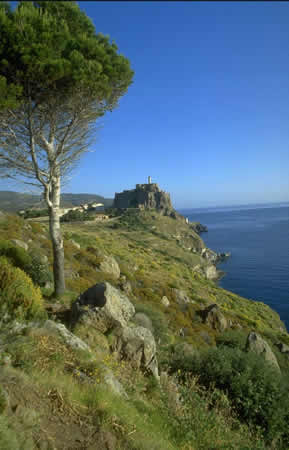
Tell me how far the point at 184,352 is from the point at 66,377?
4.81m

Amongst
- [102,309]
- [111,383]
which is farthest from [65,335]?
[102,309]

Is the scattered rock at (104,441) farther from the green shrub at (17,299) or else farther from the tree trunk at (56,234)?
the tree trunk at (56,234)

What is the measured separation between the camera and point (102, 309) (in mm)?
6469

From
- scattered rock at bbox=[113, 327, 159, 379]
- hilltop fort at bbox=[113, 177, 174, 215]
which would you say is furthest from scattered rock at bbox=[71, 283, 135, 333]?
hilltop fort at bbox=[113, 177, 174, 215]

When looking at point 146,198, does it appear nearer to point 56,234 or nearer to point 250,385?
point 56,234

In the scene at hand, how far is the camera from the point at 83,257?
16.2m

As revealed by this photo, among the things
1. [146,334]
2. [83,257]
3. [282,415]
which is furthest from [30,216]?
[282,415]

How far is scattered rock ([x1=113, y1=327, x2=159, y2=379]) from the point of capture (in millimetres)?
5840

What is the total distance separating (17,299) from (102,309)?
7.19 ft

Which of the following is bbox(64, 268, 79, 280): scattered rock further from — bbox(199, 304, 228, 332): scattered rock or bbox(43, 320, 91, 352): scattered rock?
bbox(199, 304, 228, 332): scattered rock

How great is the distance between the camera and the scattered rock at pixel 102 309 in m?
6.32

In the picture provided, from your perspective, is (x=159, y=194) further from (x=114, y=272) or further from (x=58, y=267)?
(x=58, y=267)

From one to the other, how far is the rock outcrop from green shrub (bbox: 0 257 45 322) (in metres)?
108

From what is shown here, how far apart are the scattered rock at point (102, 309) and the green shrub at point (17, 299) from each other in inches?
43.7
